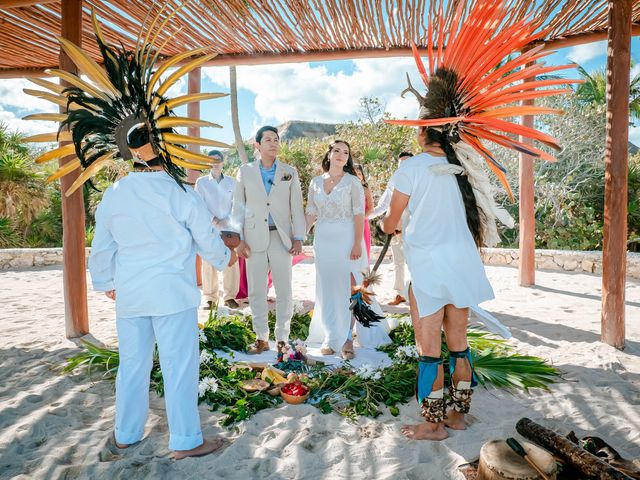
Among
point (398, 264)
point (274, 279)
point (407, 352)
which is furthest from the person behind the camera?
point (398, 264)

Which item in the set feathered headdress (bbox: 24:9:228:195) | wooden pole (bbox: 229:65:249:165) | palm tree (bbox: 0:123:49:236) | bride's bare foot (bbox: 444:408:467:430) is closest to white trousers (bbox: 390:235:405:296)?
bride's bare foot (bbox: 444:408:467:430)

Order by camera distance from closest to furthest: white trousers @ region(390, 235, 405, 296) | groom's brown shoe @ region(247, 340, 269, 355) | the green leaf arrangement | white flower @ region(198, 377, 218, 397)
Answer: the green leaf arrangement → white flower @ region(198, 377, 218, 397) → groom's brown shoe @ region(247, 340, 269, 355) → white trousers @ region(390, 235, 405, 296)

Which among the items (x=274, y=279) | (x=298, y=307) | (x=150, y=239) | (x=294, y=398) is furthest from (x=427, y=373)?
(x=298, y=307)

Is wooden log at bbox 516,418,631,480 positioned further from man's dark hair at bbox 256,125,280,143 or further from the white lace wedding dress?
man's dark hair at bbox 256,125,280,143

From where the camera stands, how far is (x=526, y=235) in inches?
257

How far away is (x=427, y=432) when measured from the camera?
2.54 m

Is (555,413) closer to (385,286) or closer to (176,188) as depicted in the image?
(176,188)

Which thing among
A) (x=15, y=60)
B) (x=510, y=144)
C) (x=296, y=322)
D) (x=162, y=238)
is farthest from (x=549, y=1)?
(x=15, y=60)

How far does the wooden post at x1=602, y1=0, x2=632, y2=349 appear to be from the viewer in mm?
3898

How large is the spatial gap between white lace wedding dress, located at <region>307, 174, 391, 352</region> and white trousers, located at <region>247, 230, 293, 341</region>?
0.91 ft

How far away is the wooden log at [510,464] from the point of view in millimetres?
1828

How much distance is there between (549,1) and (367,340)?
3.99 meters

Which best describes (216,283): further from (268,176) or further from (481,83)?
(481,83)

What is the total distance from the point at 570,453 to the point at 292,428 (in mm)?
1444
